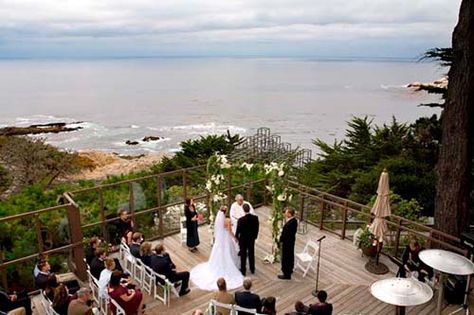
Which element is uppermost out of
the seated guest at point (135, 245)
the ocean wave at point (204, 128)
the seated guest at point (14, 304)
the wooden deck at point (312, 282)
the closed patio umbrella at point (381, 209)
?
the closed patio umbrella at point (381, 209)

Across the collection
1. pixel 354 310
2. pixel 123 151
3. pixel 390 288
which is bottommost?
pixel 123 151

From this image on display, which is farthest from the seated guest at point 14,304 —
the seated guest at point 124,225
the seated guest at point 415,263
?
the seated guest at point 415,263

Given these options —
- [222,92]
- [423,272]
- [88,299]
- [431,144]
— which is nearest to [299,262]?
[423,272]

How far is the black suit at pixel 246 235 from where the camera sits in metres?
8.12

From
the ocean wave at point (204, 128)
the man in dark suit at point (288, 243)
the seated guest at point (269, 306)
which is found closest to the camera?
the seated guest at point (269, 306)

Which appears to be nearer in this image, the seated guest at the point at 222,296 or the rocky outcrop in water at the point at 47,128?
the seated guest at the point at 222,296

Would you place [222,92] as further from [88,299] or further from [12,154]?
[88,299]

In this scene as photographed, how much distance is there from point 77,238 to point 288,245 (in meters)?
4.10

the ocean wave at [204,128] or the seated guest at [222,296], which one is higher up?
the seated guest at [222,296]

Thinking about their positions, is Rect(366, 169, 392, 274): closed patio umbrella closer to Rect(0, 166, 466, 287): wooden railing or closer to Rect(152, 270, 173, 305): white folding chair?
Rect(0, 166, 466, 287): wooden railing

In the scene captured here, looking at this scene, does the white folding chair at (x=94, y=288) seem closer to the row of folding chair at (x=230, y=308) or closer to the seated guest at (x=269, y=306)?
the row of folding chair at (x=230, y=308)

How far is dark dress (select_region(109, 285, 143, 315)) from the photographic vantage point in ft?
20.5

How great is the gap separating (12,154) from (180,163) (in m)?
8.83

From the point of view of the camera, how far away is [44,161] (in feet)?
71.1
